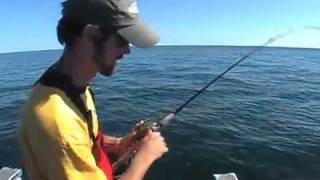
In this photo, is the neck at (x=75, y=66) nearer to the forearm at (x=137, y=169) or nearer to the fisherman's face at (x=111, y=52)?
the fisherman's face at (x=111, y=52)

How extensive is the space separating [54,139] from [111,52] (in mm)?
586

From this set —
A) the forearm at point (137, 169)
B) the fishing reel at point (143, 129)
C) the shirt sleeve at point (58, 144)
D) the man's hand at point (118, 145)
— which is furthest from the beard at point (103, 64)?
the man's hand at point (118, 145)

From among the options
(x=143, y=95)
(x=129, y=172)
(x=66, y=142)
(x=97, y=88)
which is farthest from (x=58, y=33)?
(x=97, y=88)

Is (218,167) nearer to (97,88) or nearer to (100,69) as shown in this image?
(100,69)

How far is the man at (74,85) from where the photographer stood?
2.27 m

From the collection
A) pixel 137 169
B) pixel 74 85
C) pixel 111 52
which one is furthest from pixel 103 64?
pixel 137 169

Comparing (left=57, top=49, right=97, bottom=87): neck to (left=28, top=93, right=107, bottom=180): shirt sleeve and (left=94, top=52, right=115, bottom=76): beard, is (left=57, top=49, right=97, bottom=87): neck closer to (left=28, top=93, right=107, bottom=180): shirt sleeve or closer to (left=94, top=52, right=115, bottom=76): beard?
(left=94, top=52, right=115, bottom=76): beard

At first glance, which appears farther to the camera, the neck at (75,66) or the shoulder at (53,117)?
the neck at (75,66)

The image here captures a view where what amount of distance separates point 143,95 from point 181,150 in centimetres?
815

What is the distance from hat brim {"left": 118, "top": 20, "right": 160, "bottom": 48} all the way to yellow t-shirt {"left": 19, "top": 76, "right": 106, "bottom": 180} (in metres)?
0.49

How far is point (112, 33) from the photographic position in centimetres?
242

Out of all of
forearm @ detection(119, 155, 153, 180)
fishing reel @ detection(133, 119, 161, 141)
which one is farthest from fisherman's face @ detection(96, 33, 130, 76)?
fishing reel @ detection(133, 119, 161, 141)

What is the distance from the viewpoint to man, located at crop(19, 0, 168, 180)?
227 cm

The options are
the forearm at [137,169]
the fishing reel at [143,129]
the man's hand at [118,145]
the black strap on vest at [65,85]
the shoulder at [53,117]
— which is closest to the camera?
the shoulder at [53,117]
